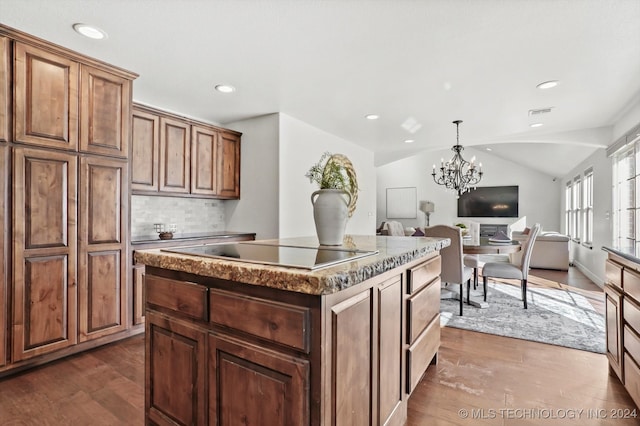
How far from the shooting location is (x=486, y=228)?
970cm

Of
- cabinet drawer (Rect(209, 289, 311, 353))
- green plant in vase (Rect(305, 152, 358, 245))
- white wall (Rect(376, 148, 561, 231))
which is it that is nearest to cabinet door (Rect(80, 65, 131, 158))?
green plant in vase (Rect(305, 152, 358, 245))

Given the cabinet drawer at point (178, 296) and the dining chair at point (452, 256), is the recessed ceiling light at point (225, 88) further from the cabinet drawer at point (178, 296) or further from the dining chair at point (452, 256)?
the dining chair at point (452, 256)

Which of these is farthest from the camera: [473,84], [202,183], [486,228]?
[486,228]

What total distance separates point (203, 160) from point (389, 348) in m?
3.20

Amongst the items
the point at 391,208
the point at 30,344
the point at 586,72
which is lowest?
the point at 30,344

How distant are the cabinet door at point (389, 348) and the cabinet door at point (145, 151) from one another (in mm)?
2800

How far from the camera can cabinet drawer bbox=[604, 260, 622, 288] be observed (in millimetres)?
1924

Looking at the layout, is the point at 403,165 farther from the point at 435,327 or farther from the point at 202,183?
the point at 435,327

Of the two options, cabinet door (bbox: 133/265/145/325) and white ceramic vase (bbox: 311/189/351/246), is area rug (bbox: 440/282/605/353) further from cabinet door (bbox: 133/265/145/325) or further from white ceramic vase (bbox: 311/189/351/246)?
cabinet door (bbox: 133/265/145/325)

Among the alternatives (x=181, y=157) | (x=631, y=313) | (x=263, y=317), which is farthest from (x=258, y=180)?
(x=631, y=313)

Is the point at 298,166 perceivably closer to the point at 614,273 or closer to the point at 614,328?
the point at 614,273

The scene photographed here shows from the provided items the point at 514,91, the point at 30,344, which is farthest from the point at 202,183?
the point at 514,91

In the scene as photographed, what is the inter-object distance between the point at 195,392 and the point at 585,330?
3525 millimetres

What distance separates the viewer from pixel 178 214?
13.0ft
